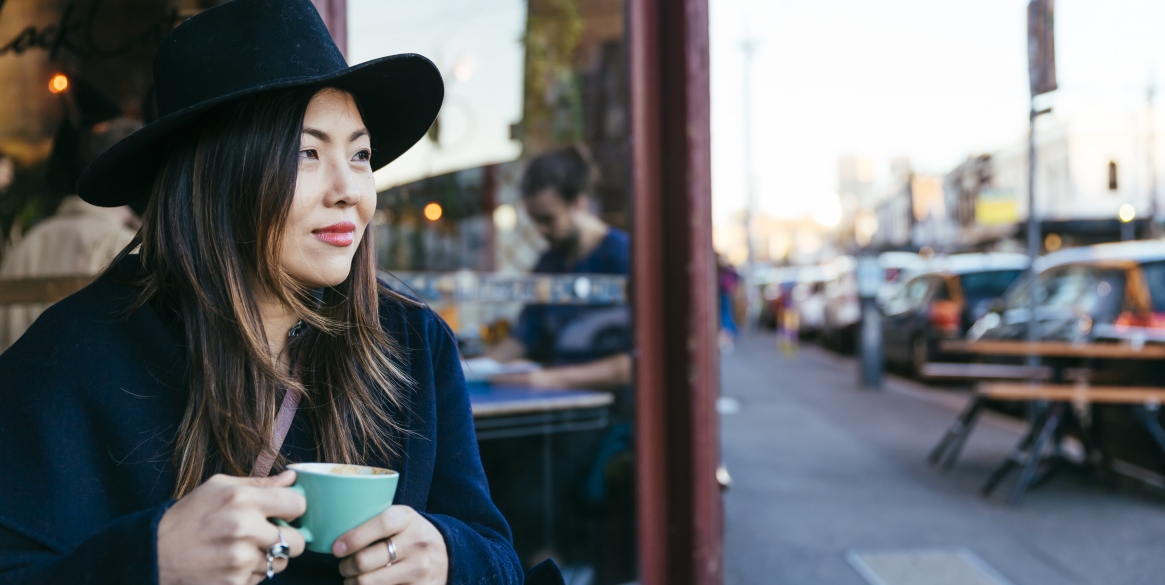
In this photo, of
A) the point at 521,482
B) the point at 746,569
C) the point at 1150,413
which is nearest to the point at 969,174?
the point at 1150,413

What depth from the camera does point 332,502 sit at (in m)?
1.03

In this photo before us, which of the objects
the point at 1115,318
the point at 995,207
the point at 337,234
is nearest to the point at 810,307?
the point at 995,207

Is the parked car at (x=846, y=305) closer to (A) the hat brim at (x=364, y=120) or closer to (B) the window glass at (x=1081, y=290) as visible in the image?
(B) the window glass at (x=1081, y=290)

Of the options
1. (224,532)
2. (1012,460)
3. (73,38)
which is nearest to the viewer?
(224,532)

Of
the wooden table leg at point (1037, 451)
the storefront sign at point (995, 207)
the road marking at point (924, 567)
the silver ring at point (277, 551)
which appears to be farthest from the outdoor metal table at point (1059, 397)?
the silver ring at point (277, 551)

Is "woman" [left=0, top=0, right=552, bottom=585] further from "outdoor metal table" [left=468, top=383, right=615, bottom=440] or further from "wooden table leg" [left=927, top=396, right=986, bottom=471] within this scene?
"wooden table leg" [left=927, top=396, right=986, bottom=471]

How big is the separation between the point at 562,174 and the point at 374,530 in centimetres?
363

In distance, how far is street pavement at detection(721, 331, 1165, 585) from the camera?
14.2 ft

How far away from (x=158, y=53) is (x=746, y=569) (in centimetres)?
380

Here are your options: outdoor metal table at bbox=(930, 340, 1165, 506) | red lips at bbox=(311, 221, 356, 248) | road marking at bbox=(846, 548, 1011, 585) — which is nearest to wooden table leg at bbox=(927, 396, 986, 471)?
outdoor metal table at bbox=(930, 340, 1165, 506)

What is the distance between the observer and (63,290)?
9.32 feet

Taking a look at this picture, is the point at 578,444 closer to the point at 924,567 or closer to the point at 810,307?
the point at 924,567

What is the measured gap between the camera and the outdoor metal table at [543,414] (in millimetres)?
3381

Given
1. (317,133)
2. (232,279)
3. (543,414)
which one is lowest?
(543,414)
